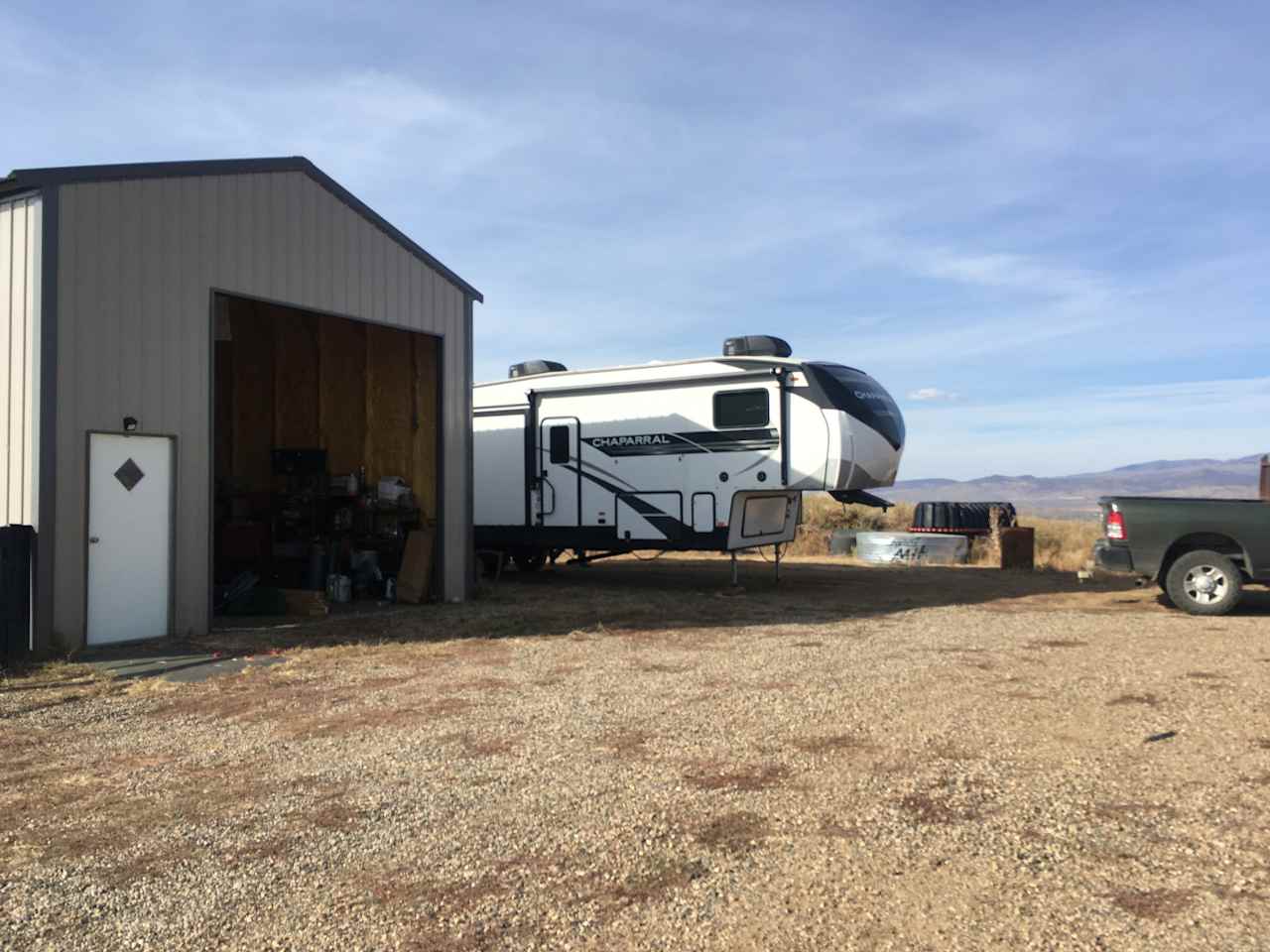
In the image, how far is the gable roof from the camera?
8844mm

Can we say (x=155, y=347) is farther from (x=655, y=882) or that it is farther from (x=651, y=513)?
(x=655, y=882)

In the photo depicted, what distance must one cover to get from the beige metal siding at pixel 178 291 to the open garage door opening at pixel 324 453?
2.07 meters

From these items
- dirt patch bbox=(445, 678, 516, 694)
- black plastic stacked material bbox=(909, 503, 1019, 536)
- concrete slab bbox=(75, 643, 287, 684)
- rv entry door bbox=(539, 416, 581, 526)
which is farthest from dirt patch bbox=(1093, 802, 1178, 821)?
black plastic stacked material bbox=(909, 503, 1019, 536)

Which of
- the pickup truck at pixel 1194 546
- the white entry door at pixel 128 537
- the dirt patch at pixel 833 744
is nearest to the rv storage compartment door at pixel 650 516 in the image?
the pickup truck at pixel 1194 546

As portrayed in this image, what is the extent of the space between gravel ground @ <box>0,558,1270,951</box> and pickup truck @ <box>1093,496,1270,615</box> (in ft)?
8.84

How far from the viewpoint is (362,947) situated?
11.0ft

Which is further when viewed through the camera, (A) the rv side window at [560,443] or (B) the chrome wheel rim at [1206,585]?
(A) the rv side window at [560,443]

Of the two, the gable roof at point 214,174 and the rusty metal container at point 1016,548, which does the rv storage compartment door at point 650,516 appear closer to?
the gable roof at point 214,174

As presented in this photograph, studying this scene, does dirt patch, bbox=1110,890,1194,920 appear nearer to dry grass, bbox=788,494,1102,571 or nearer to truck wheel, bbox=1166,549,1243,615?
truck wheel, bbox=1166,549,1243,615

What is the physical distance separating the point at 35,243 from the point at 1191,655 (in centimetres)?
1056

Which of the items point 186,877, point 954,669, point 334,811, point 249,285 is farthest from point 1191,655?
point 249,285

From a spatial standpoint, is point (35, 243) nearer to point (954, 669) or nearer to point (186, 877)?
point (186, 877)

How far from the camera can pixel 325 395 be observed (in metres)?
15.6

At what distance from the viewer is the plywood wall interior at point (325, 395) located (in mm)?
14930
